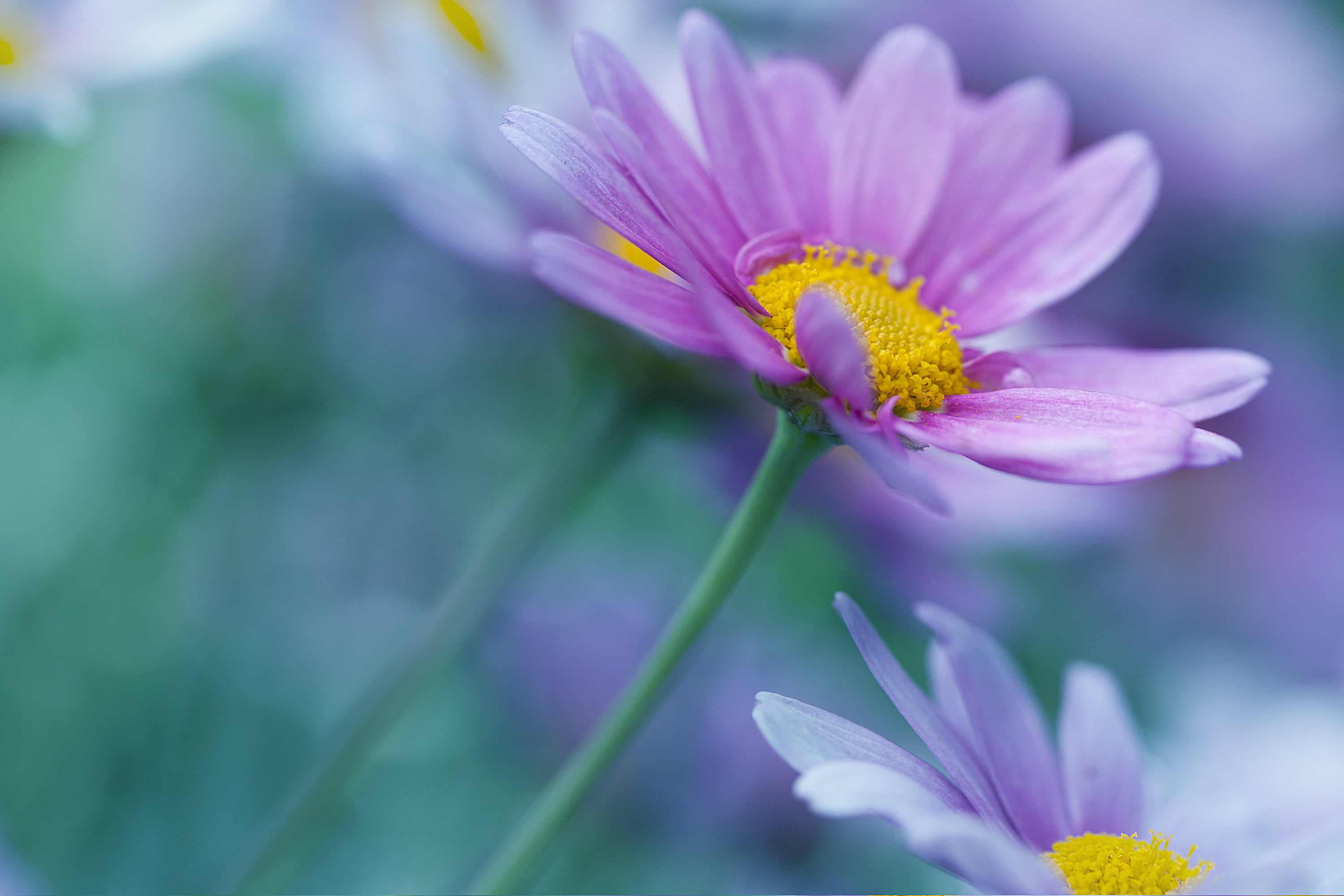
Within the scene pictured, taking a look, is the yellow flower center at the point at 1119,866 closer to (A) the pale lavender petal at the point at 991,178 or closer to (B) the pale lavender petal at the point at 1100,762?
(B) the pale lavender petal at the point at 1100,762

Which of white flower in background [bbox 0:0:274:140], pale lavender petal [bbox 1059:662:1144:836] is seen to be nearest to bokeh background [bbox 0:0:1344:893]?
white flower in background [bbox 0:0:274:140]

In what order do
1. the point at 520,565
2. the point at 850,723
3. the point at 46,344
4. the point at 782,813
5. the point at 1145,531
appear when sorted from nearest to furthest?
the point at 850,723
the point at 520,565
the point at 782,813
the point at 46,344
the point at 1145,531

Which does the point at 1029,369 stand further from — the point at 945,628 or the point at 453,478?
the point at 453,478

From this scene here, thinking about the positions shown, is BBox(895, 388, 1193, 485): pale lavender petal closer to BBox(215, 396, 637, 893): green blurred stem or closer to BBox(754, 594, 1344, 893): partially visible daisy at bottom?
BBox(754, 594, 1344, 893): partially visible daisy at bottom

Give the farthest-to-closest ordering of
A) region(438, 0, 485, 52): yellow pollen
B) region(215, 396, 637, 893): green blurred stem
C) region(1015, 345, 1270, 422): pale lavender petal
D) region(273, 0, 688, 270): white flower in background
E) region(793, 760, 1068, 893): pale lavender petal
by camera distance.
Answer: region(438, 0, 485, 52): yellow pollen
region(273, 0, 688, 270): white flower in background
region(215, 396, 637, 893): green blurred stem
region(1015, 345, 1270, 422): pale lavender petal
region(793, 760, 1068, 893): pale lavender petal

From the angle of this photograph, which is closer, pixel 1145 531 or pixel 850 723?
pixel 850 723

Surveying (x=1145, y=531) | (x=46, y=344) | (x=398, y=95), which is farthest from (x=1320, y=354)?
(x=46, y=344)

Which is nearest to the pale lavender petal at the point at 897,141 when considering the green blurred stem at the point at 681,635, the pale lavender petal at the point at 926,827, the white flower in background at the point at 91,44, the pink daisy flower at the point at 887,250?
the pink daisy flower at the point at 887,250
